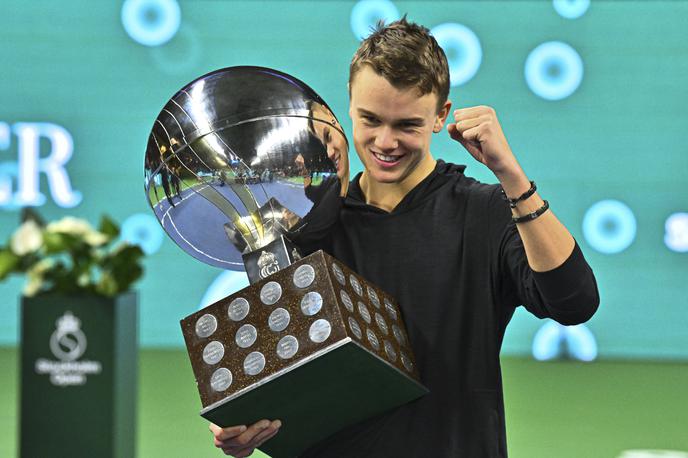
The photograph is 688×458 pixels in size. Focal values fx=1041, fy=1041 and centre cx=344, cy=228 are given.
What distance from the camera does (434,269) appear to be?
5.33 feet

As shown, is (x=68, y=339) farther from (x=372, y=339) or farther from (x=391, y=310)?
(x=391, y=310)

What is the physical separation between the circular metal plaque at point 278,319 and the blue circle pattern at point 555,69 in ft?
11.1

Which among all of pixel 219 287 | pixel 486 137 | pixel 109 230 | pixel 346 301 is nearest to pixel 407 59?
pixel 486 137

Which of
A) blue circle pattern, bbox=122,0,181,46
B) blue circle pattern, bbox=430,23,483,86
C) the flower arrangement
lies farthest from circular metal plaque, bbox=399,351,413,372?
blue circle pattern, bbox=122,0,181,46

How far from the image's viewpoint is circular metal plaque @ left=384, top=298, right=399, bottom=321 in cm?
154

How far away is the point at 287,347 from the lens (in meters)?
1.31

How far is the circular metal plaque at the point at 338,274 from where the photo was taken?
1.36m

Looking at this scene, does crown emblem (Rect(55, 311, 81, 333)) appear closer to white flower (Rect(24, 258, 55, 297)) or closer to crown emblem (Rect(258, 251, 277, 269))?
white flower (Rect(24, 258, 55, 297))

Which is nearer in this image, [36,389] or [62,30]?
[36,389]

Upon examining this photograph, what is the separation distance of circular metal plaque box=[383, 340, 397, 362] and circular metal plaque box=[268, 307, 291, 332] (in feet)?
0.53

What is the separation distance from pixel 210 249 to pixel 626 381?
3104mm

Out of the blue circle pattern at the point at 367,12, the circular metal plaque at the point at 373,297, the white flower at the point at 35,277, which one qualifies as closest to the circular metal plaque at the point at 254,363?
the circular metal plaque at the point at 373,297

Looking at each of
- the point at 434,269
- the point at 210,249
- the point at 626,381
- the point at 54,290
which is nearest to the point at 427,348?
the point at 434,269

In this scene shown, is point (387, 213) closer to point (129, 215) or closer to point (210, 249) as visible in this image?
point (210, 249)
